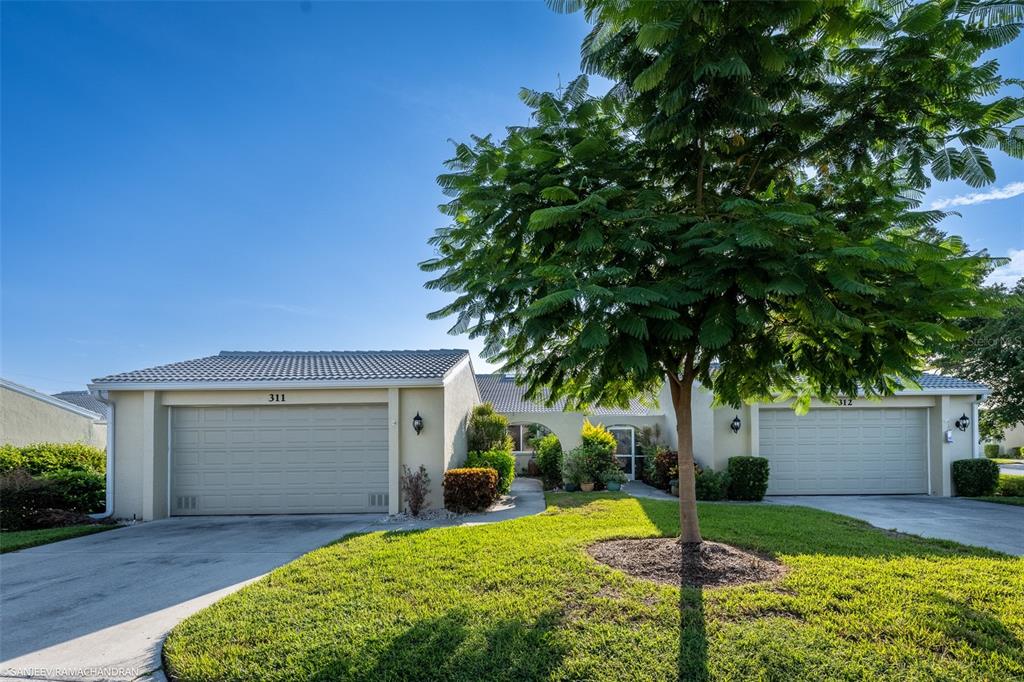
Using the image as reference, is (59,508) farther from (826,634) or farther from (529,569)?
(826,634)

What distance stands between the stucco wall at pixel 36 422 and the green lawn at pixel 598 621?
1560 centimetres

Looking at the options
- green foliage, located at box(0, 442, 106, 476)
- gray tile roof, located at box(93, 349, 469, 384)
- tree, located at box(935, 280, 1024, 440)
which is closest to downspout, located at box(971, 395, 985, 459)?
tree, located at box(935, 280, 1024, 440)

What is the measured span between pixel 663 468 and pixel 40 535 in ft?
49.8

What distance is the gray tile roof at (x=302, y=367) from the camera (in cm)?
1210

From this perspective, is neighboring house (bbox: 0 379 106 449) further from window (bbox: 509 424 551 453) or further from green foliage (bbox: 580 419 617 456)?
green foliage (bbox: 580 419 617 456)

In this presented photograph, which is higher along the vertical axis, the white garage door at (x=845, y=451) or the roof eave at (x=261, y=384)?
the roof eave at (x=261, y=384)

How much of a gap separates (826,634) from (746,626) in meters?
0.63

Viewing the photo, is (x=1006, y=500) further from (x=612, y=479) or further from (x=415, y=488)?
(x=415, y=488)

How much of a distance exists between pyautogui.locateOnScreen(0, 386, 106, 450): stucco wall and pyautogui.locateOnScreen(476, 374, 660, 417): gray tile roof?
14.8m

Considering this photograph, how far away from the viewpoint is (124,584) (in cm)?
678

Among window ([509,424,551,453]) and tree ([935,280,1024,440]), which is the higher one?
tree ([935,280,1024,440])

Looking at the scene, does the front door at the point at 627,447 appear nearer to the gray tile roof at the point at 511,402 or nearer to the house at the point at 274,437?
the gray tile roof at the point at 511,402

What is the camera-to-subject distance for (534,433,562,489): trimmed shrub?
17.3 m

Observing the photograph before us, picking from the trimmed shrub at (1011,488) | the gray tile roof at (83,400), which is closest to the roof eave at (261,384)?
the trimmed shrub at (1011,488)
